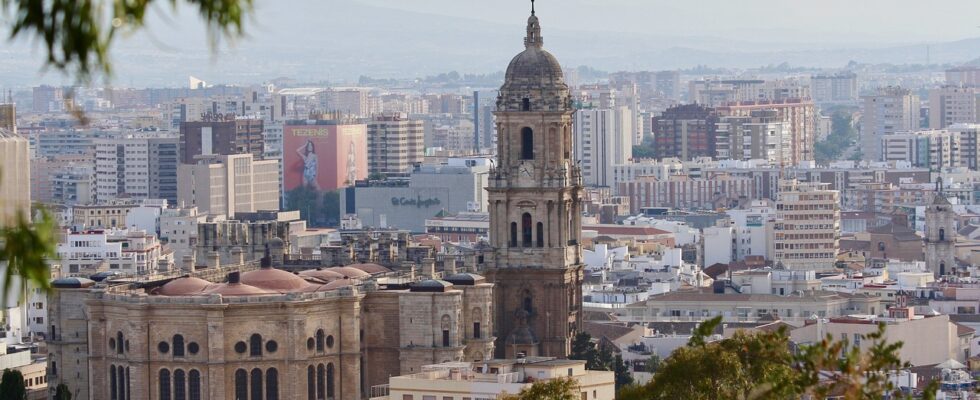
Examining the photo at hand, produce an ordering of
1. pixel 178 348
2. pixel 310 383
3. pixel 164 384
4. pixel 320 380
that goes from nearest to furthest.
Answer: pixel 178 348 → pixel 164 384 → pixel 310 383 → pixel 320 380

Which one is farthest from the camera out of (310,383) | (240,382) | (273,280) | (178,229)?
(178,229)

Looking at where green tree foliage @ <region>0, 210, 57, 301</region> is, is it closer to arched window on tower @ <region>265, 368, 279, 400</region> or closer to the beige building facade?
the beige building facade

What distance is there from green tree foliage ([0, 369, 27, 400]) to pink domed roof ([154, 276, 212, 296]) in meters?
3.59

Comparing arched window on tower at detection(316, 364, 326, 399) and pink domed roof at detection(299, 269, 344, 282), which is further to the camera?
pink domed roof at detection(299, 269, 344, 282)

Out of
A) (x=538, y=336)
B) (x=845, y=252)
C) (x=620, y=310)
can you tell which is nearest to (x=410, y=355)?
(x=538, y=336)

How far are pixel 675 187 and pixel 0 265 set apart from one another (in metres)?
175

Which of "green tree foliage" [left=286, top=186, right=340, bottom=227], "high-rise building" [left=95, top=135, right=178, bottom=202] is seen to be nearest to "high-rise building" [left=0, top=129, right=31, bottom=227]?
"green tree foliage" [left=286, top=186, right=340, bottom=227]

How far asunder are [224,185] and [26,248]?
163 metres

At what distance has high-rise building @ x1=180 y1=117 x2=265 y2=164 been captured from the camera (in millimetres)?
187750

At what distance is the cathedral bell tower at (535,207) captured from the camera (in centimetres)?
7088

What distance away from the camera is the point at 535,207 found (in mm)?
71500

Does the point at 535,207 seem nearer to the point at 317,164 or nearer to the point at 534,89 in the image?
the point at 534,89

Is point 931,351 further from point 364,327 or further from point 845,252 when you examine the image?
point 845,252

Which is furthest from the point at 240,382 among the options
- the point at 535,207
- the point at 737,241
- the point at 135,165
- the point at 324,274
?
the point at 135,165
